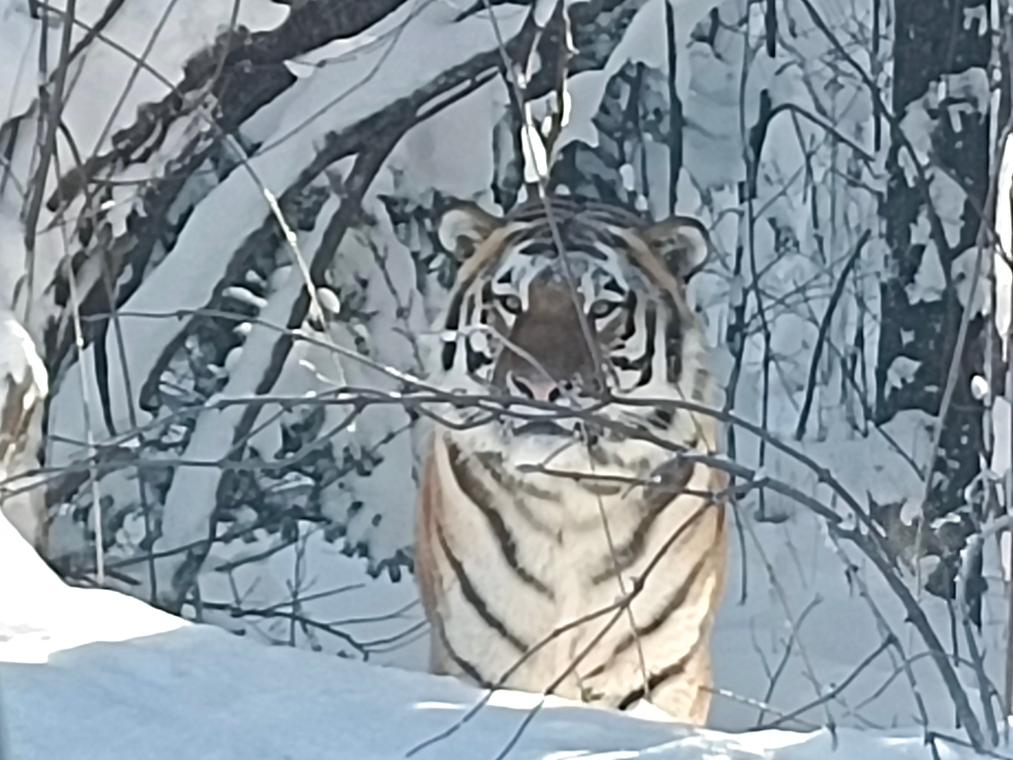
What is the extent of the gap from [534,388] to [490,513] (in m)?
0.55

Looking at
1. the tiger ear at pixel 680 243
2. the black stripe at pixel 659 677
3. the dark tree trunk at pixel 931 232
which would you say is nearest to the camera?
the black stripe at pixel 659 677

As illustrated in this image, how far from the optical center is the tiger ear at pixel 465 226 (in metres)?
4.70

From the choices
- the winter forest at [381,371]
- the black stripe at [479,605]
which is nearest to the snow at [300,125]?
the winter forest at [381,371]

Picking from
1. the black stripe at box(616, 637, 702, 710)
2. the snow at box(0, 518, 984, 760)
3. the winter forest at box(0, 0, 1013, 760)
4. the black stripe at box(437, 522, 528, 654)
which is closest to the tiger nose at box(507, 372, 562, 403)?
the winter forest at box(0, 0, 1013, 760)

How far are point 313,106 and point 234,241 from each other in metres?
0.39

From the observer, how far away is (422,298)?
746 cm

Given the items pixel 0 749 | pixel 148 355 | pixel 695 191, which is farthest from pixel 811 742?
pixel 695 191

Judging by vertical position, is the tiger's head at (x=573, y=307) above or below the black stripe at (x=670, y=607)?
above

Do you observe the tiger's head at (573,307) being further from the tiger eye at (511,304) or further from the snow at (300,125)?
the snow at (300,125)

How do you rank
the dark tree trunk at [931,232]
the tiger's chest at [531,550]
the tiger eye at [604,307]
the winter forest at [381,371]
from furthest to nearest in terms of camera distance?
the dark tree trunk at [931,232] → the tiger eye at [604,307] → the tiger's chest at [531,550] → the winter forest at [381,371]

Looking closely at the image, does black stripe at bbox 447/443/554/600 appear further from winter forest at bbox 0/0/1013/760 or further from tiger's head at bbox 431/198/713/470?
winter forest at bbox 0/0/1013/760

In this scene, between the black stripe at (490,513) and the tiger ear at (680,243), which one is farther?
the tiger ear at (680,243)

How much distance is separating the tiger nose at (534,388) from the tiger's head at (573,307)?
0.07m

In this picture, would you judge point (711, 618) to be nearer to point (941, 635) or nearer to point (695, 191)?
point (941, 635)
